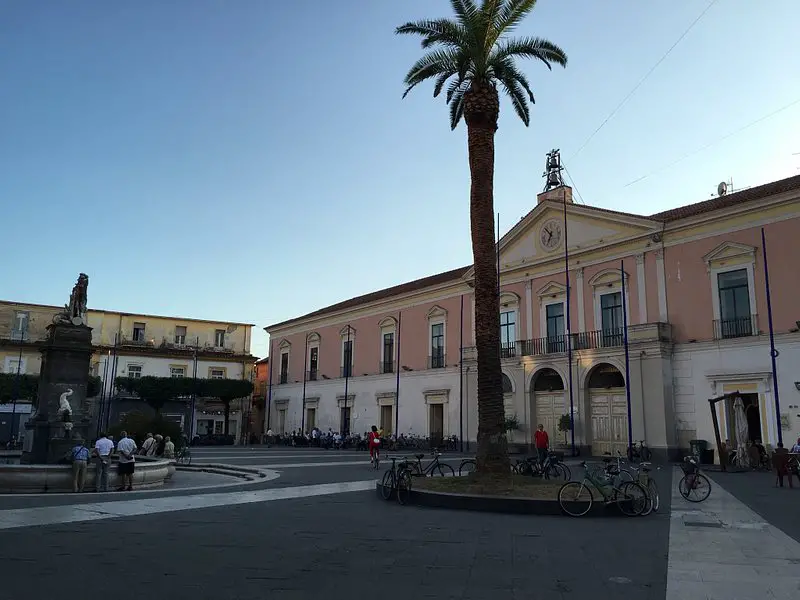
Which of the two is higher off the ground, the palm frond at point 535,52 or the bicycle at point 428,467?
the palm frond at point 535,52

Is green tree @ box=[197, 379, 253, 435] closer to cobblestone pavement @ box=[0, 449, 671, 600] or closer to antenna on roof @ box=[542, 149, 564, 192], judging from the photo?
antenna on roof @ box=[542, 149, 564, 192]

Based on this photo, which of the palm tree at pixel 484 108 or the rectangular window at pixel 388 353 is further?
the rectangular window at pixel 388 353

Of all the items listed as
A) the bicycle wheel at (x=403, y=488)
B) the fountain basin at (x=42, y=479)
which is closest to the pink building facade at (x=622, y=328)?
the bicycle wheel at (x=403, y=488)

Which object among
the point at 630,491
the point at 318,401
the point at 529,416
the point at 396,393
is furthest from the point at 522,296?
the point at 630,491

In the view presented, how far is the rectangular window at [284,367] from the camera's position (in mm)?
53281

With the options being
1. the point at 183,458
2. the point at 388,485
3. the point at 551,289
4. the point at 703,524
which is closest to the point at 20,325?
the point at 183,458

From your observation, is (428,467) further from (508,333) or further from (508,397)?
(508,333)

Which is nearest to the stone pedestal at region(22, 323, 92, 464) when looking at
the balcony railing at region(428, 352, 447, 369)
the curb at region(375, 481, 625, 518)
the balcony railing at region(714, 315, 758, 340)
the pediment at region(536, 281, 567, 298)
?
the curb at region(375, 481, 625, 518)

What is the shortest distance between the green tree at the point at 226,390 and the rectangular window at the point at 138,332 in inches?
325

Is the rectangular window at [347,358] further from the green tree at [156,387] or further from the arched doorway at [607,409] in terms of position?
the arched doorway at [607,409]

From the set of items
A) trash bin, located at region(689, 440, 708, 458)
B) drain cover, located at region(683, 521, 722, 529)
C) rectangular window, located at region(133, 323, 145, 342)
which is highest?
rectangular window, located at region(133, 323, 145, 342)

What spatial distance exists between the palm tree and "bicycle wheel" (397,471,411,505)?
1.64 meters

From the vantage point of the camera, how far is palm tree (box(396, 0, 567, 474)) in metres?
14.5

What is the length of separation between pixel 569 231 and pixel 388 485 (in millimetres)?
21502
